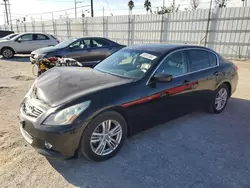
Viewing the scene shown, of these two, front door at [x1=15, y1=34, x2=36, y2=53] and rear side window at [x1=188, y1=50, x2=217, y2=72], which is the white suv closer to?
front door at [x1=15, y1=34, x2=36, y2=53]

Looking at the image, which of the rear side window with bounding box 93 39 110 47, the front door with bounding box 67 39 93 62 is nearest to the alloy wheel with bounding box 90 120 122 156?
the front door with bounding box 67 39 93 62

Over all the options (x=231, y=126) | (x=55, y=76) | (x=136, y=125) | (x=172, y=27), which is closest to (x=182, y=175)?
(x=136, y=125)

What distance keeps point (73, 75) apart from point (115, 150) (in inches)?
53.8

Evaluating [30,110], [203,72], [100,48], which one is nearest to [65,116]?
[30,110]

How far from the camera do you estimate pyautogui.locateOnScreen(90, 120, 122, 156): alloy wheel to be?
8.89 ft

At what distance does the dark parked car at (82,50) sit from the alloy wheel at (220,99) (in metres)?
5.62

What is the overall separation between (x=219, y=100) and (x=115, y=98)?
2836 mm

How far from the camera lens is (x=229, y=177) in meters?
2.55

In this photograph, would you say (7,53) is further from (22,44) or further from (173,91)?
(173,91)

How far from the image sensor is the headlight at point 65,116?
2383 millimetres

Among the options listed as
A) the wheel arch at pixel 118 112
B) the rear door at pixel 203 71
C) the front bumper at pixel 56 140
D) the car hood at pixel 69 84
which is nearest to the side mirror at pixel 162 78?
the car hood at pixel 69 84

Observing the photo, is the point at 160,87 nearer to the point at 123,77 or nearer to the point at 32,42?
the point at 123,77

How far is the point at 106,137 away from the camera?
281 cm

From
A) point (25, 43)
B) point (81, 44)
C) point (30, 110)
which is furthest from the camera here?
point (25, 43)
